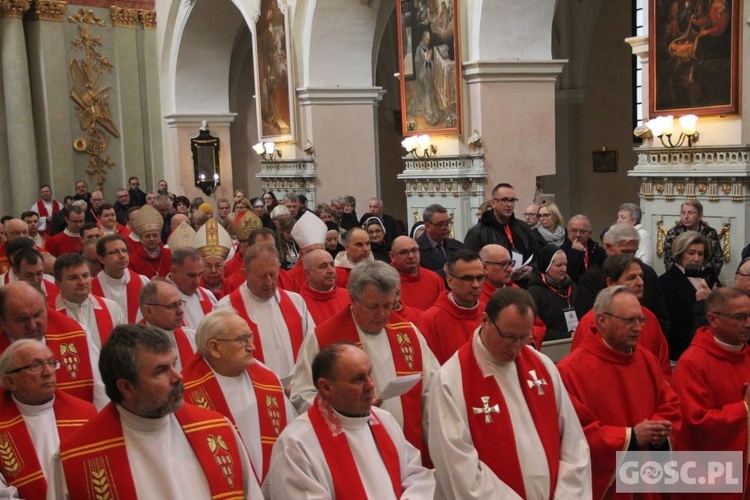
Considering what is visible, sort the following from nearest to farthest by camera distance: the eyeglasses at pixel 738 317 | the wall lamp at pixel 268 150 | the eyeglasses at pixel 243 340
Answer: the eyeglasses at pixel 243 340 → the eyeglasses at pixel 738 317 → the wall lamp at pixel 268 150

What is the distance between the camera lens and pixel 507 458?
12.4 ft

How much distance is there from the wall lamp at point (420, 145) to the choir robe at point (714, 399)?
8617mm

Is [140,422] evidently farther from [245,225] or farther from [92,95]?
[92,95]

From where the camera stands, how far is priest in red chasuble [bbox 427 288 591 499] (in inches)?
147

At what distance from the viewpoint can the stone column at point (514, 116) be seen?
38.6 feet

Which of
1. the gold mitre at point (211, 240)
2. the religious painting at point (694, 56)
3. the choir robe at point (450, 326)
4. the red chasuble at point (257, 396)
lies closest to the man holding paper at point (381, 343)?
the red chasuble at point (257, 396)

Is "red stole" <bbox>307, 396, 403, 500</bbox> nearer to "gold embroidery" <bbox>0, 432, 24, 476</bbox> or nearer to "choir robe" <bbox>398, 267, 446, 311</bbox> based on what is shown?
"gold embroidery" <bbox>0, 432, 24, 476</bbox>

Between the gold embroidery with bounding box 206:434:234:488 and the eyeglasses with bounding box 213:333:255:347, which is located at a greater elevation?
the eyeglasses with bounding box 213:333:255:347

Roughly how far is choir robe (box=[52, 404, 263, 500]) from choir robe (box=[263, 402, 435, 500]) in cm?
30

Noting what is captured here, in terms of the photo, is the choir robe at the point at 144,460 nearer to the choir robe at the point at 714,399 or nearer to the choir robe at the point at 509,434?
the choir robe at the point at 509,434

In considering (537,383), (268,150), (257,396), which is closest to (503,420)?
(537,383)

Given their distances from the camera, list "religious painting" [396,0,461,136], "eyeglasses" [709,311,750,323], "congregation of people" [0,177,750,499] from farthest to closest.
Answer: "religious painting" [396,0,461,136]
"eyeglasses" [709,311,750,323]
"congregation of people" [0,177,750,499]

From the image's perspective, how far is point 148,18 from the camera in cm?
1966

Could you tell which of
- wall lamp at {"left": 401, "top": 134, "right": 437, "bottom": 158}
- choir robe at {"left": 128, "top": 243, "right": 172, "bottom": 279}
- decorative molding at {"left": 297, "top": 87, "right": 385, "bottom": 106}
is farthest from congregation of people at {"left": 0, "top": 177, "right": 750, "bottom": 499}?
decorative molding at {"left": 297, "top": 87, "right": 385, "bottom": 106}
